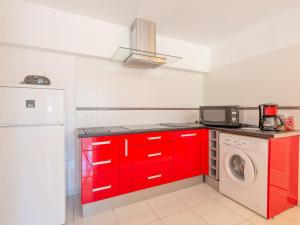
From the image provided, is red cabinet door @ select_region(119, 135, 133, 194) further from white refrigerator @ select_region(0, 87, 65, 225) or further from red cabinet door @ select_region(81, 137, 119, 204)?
white refrigerator @ select_region(0, 87, 65, 225)

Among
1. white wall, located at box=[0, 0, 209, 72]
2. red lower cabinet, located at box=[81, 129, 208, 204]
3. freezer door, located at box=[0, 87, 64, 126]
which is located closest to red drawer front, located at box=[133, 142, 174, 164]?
red lower cabinet, located at box=[81, 129, 208, 204]

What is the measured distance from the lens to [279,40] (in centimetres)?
209

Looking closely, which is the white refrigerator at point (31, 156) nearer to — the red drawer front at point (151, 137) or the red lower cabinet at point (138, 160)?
the red lower cabinet at point (138, 160)

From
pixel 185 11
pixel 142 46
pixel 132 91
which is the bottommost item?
pixel 132 91

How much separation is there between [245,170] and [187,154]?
28.2 inches

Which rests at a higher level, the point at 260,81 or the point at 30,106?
the point at 260,81

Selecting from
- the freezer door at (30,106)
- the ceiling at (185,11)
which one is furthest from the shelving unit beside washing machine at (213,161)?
the freezer door at (30,106)

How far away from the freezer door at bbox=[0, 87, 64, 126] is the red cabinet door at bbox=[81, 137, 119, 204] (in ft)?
1.24

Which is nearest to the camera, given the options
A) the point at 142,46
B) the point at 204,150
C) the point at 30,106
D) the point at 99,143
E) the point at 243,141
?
the point at 30,106

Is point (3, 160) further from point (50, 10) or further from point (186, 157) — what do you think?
point (186, 157)

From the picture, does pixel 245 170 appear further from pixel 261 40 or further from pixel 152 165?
pixel 261 40

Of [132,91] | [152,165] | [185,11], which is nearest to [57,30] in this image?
[132,91]

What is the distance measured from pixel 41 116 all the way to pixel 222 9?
2.22 m

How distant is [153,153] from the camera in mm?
2031
